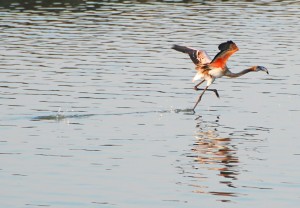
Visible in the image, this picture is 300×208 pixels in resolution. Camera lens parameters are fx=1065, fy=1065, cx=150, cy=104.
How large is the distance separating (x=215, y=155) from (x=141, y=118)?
3.86m

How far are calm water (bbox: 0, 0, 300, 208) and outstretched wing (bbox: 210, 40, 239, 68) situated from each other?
1.08 metres

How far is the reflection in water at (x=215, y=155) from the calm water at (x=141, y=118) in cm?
2

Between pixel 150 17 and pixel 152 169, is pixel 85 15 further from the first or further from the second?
pixel 152 169

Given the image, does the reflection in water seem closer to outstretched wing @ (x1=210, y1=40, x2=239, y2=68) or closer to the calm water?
the calm water

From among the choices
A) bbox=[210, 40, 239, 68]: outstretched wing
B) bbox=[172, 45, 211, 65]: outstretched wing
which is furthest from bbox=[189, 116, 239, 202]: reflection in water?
bbox=[172, 45, 211, 65]: outstretched wing

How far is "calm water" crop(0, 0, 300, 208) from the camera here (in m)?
16.8

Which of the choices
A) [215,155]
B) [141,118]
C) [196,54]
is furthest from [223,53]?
[215,155]

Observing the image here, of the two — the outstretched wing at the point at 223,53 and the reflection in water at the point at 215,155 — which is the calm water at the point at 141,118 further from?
the outstretched wing at the point at 223,53

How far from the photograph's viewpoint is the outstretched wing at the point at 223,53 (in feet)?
77.7

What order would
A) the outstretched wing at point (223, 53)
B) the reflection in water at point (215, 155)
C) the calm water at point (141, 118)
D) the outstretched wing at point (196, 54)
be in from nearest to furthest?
the calm water at point (141, 118) < the reflection in water at point (215, 155) < the outstretched wing at point (223, 53) < the outstretched wing at point (196, 54)

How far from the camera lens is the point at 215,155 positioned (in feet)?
65.3

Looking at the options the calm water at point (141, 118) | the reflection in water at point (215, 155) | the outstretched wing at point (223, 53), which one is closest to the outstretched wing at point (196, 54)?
the outstretched wing at point (223, 53)

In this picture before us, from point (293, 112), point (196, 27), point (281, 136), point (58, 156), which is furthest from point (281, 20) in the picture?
point (58, 156)

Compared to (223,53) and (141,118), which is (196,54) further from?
(141,118)
